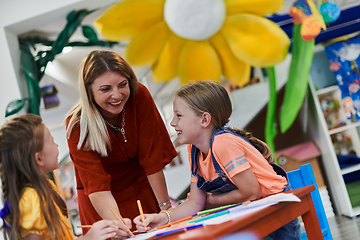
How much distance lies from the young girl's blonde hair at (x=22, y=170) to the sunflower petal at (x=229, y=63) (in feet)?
6.54

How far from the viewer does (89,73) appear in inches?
47.5

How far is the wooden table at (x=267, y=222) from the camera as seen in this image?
→ 561 mm

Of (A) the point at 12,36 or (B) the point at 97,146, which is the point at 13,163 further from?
(A) the point at 12,36

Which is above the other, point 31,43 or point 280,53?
point 31,43

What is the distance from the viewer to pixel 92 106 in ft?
4.16


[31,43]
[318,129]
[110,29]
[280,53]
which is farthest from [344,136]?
[31,43]

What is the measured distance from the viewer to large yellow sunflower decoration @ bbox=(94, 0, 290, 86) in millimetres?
2543

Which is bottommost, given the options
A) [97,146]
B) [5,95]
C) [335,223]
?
[335,223]

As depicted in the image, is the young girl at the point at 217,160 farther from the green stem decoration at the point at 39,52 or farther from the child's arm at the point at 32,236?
the green stem decoration at the point at 39,52

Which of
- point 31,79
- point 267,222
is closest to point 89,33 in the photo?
point 31,79

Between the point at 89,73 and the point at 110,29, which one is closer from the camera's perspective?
the point at 89,73

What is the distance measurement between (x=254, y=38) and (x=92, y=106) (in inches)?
69.3

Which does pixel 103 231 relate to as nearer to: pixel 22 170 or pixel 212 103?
pixel 22 170

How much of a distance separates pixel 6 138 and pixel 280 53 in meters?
2.35
